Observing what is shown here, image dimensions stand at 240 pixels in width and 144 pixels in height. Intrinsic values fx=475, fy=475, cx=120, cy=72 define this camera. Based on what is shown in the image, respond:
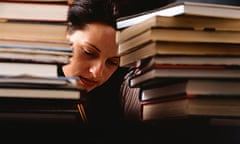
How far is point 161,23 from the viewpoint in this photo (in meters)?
1.13

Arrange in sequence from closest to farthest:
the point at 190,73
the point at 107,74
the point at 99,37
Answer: the point at 190,73 → the point at 107,74 → the point at 99,37

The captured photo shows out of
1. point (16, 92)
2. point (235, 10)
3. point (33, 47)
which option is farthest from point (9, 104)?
point (235, 10)

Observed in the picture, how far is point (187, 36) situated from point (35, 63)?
368 mm

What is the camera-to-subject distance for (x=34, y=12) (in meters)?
1.12

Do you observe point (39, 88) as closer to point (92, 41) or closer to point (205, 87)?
point (205, 87)

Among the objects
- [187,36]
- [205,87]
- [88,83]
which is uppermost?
[187,36]

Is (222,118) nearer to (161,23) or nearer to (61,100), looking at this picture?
(161,23)

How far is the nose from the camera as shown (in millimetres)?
1787

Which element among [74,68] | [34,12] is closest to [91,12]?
[74,68]

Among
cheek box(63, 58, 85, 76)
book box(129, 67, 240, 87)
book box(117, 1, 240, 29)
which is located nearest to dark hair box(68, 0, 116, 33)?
cheek box(63, 58, 85, 76)

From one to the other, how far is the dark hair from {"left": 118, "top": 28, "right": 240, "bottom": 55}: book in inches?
25.0

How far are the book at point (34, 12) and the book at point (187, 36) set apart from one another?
202 millimetres

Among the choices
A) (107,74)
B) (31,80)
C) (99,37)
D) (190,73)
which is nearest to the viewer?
(31,80)

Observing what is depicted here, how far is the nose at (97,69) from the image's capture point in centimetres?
179
